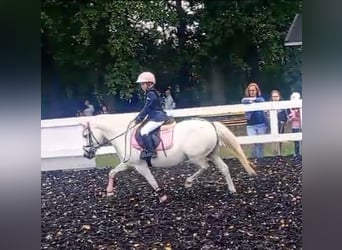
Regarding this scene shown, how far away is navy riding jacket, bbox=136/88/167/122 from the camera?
367cm

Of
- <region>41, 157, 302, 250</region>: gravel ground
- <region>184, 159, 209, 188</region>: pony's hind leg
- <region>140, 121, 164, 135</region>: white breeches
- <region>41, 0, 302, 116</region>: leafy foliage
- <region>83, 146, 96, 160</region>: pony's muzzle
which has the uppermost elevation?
<region>41, 0, 302, 116</region>: leafy foliage

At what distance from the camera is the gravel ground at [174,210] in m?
3.63

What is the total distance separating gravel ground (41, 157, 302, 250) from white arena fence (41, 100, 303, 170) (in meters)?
0.08

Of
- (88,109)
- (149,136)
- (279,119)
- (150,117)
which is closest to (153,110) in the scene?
(150,117)

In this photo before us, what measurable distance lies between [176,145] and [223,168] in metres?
0.33

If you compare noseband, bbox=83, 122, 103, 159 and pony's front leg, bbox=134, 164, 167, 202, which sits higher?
noseband, bbox=83, 122, 103, 159

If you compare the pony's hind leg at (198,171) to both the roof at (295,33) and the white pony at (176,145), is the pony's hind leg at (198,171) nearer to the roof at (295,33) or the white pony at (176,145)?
the white pony at (176,145)

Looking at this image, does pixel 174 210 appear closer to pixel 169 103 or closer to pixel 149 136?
pixel 149 136

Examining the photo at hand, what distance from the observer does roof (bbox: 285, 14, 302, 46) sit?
3604mm

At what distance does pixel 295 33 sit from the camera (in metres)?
3.62

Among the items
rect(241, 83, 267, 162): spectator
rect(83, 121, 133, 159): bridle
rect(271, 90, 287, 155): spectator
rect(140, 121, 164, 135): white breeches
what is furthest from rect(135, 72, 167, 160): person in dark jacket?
rect(271, 90, 287, 155): spectator

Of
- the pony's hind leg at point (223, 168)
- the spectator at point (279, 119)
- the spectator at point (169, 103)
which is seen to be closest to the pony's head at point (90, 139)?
the spectator at point (169, 103)

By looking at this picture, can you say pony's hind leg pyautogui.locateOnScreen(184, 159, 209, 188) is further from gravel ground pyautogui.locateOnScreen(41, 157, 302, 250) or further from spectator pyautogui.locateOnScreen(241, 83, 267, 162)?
spectator pyautogui.locateOnScreen(241, 83, 267, 162)

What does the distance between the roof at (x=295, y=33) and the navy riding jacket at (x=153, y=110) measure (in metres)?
0.87
